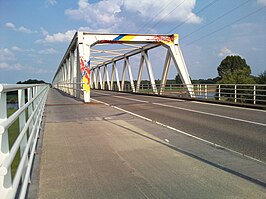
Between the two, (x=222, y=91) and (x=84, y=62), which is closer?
(x=84, y=62)

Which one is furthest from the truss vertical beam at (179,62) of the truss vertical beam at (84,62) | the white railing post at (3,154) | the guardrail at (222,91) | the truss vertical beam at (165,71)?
the white railing post at (3,154)

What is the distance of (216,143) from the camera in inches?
280

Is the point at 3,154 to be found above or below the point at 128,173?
above

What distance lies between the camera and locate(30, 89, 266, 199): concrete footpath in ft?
13.0

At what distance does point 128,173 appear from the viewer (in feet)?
15.6

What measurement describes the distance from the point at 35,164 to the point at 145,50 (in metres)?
29.9

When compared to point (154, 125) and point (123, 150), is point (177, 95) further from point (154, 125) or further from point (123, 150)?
point (123, 150)

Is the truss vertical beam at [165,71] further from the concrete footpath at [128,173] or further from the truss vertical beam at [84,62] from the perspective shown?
the concrete footpath at [128,173]

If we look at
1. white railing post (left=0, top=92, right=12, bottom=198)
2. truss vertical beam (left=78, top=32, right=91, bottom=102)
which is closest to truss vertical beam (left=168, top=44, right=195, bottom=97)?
truss vertical beam (left=78, top=32, right=91, bottom=102)

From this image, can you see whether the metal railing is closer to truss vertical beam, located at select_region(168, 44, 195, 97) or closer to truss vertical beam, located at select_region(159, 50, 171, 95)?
truss vertical beam, located at select_region(159, 50, 171, 95)

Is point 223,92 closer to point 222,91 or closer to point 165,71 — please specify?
point 222,91

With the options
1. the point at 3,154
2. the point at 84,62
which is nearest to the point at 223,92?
the point at 84,62

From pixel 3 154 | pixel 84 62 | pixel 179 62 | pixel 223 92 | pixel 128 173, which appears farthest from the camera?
pixel 179 62

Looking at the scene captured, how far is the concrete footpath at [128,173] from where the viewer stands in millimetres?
3955
